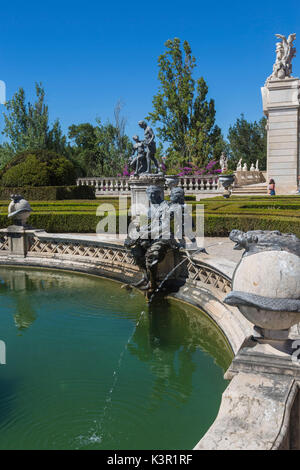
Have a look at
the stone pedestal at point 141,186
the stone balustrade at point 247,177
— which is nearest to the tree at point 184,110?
the stone balustrade at point 247,177

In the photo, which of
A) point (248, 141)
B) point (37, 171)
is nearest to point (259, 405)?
point (37, 171)

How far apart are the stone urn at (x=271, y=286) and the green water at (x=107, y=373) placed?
172 centimetres

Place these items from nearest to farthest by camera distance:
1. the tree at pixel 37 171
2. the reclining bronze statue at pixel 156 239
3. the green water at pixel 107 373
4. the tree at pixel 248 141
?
1. the green water at pixel 107 373
2. the reclining bronze statue at pixel 156 239
3. the tree at pixel 37 171
4. the tree at pixel 248 141

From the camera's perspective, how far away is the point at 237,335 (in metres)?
6.05

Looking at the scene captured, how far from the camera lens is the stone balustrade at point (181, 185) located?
27.7m

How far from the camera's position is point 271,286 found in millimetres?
3488

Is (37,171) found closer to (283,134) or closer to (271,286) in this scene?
(283,134)

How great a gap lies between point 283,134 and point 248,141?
1660 inches

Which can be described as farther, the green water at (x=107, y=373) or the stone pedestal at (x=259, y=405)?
the green water at (x=107, y=373)

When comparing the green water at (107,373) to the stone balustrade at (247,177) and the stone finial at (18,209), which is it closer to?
the stone finial at (18,209)

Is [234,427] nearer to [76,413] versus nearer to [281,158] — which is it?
[76,413]

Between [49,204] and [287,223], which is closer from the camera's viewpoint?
[287,223]
